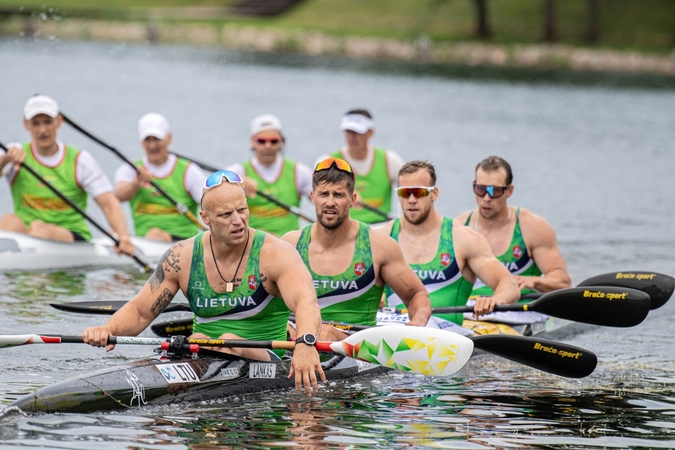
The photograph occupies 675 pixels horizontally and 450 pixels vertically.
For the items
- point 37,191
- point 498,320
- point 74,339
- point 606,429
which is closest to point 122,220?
point 37,191

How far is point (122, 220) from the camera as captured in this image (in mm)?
13484

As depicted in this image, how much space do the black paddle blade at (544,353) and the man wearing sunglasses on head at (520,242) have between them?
2.29 metres

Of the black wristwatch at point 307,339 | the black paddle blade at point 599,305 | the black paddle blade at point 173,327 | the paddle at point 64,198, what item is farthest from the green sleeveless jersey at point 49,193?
the black wristwatch at point 307,339

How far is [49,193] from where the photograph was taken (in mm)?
13523

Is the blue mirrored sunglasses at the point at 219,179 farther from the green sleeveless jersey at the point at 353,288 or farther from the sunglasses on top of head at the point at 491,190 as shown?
the sunglasses on top of head at the point at 491,190

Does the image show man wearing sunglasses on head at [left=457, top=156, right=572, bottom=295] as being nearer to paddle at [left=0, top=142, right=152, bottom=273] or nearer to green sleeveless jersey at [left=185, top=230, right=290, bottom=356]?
green sleeveless jersey at [left=185, top=230, right=290, bottom=356]

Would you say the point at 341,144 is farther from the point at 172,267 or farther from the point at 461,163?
the point at 172,267

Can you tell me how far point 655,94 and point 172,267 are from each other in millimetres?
40349

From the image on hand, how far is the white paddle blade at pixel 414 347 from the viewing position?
7871mm

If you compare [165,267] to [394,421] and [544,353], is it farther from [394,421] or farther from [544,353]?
[544,353]

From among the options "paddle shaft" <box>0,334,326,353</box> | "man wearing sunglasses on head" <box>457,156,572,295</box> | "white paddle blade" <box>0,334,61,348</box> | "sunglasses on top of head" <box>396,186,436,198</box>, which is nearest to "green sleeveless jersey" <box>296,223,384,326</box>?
"sunglasses on top of head" <box>396,186,436,198</box>

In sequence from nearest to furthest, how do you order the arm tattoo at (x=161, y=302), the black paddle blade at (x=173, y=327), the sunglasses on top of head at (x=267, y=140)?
the arm tattoo at (x=161, y=302), the black paddle blade at (x=173, y=327), the sunglasses on top of head at (x=267, y=140)

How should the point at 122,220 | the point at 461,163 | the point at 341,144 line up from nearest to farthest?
1. the point at 122,220
2. the point at 461,163
3. the point at 341,144

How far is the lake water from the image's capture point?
7.70 m
